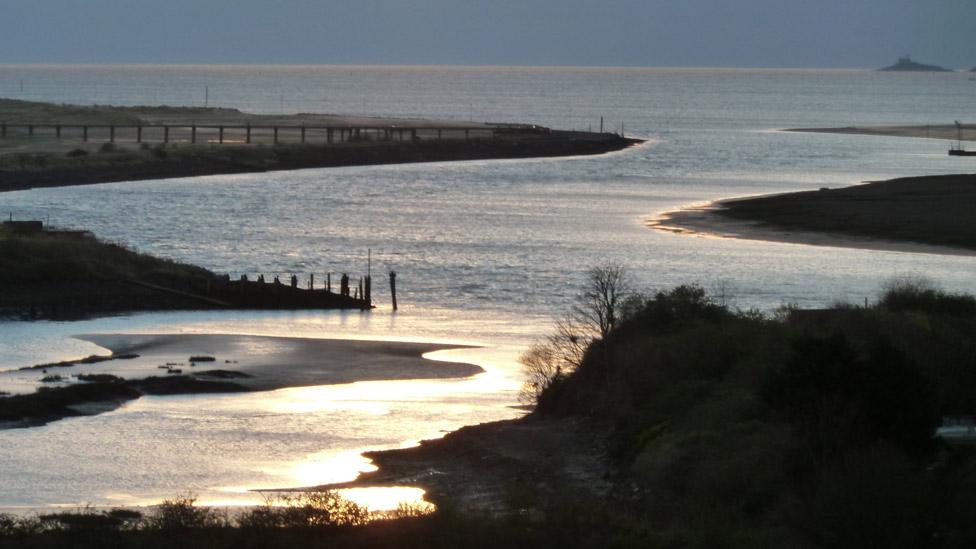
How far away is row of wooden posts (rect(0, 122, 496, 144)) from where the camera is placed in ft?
338

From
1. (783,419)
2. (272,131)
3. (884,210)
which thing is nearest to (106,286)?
(783,419)

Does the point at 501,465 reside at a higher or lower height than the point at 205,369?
higher

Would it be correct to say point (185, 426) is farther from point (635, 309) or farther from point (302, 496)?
point (635, 309)

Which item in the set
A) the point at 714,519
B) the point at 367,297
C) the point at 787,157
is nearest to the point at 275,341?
the point at 367,297

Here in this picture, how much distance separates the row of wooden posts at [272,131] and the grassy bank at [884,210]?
151 feet

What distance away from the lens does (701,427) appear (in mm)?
21547

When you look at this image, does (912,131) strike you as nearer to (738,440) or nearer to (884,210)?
(884,210)

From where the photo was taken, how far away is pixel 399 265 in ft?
170

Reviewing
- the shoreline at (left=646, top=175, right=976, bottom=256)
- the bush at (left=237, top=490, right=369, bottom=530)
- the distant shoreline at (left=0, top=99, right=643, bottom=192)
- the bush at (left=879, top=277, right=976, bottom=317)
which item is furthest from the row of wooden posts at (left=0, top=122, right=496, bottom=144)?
the bush at (left=237, top=490, right=369, bottom=530)

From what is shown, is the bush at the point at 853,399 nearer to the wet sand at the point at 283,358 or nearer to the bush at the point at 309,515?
the bush at the point at 309,515

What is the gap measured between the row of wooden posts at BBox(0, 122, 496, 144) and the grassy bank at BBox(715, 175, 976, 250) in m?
46.0

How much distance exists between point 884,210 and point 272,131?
226ft

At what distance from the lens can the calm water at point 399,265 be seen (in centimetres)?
2456

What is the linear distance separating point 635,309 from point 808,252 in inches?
987
